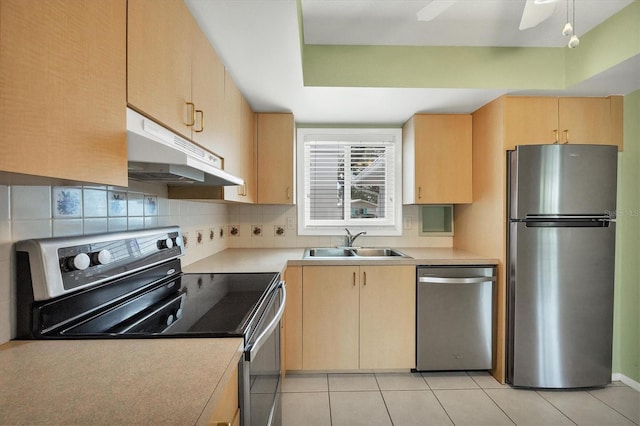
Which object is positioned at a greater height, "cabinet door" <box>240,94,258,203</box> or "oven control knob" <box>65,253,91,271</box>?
"cabinet door" <box>240,94,258,203</box>

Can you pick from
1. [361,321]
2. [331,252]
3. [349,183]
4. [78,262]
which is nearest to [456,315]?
[361,321]

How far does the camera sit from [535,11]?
4.78 ft

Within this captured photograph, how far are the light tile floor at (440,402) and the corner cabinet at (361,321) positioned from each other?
0.44ft

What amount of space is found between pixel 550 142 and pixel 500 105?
0.43 metres

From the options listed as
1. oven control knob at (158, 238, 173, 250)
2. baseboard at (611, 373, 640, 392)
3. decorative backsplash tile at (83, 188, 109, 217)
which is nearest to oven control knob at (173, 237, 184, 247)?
oven control knob at (158, 238, 173, 250)

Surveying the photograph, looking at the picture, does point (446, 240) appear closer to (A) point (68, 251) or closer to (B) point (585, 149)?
(B) point (585, 149)

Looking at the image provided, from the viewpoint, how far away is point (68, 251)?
0.94 metres

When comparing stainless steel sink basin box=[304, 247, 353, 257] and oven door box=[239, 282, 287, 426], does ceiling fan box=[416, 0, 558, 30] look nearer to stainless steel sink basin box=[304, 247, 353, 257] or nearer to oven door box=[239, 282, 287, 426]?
oven door box=[239, 282, 287, 426]

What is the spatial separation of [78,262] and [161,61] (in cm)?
68

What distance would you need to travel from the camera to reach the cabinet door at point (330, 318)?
224cm

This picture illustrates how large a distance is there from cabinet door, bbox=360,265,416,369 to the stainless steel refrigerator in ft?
2.21

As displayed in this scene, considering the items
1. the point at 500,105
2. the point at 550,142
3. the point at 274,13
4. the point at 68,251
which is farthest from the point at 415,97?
the point at 68,251

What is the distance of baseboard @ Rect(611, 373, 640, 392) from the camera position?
2122mm

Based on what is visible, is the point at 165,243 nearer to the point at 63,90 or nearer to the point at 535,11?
the point at 63,90
